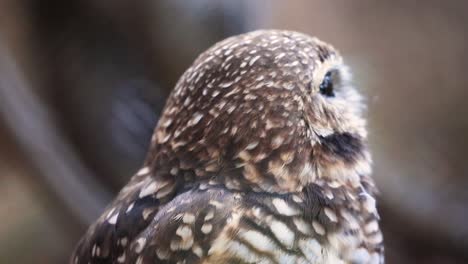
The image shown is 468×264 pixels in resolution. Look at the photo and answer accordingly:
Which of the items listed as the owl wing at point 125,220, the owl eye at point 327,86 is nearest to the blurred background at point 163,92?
the owl eye at point 327,86

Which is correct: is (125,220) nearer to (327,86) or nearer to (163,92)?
(327,86)

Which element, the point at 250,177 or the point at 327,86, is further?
the point at 327,86

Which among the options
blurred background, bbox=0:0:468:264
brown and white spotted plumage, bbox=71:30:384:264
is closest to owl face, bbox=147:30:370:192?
brown and white spotted plumage, bbox=71:30:384:264

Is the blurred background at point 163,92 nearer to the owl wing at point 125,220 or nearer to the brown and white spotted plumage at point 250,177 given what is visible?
the brown and white spotted plumage at point 250,177

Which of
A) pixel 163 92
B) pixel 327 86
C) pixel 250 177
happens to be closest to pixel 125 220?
pixel 250 177

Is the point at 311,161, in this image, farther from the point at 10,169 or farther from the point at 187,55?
the point at 10,169

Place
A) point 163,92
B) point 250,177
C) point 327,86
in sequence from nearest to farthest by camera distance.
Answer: point 250,177 → point 327,86 → point 163,92

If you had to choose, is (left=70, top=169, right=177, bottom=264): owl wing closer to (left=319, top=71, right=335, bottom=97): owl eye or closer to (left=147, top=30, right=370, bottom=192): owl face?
(left=147, top=30, right=370, bottom=192): owl face
